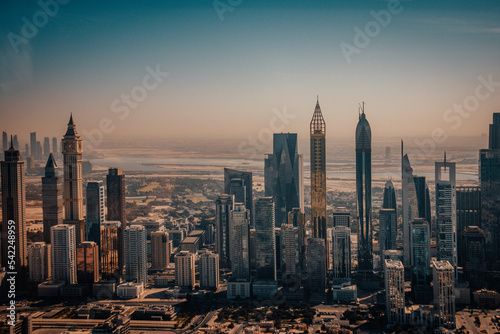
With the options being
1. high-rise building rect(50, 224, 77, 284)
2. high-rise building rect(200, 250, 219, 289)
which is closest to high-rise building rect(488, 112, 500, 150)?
high-rise building rect(200, 250, 219, 289)

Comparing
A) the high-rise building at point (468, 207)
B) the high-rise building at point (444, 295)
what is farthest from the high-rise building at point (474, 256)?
the high-rise building at point (444, 295)

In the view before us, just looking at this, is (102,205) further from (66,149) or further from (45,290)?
(45,290)

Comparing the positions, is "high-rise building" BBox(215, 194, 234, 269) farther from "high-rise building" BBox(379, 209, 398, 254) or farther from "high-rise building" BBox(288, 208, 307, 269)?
"high-rise building" BBox(379, 209, 398, 254)

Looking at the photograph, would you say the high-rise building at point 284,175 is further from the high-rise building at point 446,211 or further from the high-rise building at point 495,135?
the high-rise building at point 495,135

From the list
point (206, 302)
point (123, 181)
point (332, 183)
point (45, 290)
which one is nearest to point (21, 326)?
point (45, 290)

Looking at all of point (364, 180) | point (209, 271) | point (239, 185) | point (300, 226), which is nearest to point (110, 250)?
point (209, 271)
